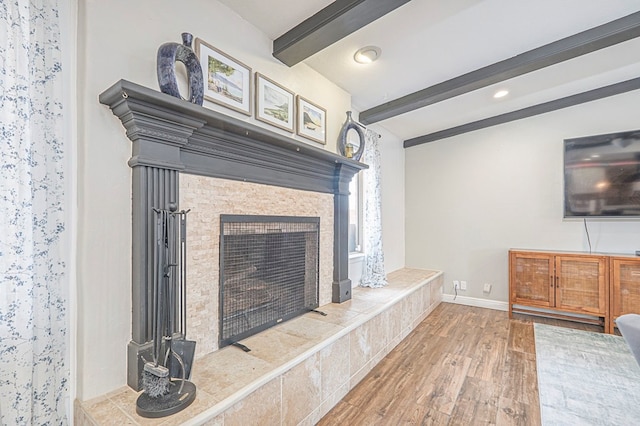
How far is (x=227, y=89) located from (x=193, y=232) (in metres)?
0.99

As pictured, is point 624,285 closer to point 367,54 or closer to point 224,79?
point 367,54

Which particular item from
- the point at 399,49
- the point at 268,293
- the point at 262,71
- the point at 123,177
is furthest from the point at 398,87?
the point at 123,177

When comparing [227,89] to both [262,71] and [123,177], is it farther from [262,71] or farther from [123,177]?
[123,177]

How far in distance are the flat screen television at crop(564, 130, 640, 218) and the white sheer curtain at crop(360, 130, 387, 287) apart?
2.38m

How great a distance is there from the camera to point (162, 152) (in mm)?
1571

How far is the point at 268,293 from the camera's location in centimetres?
229

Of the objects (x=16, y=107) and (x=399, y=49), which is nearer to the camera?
(x=16, y=107)

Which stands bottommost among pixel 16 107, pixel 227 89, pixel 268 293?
pixel 268 293

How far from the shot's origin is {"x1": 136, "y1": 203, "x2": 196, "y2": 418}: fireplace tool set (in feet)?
4.44

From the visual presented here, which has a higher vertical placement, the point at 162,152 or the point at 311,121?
the point at 311,121

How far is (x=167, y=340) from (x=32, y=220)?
2.54ft

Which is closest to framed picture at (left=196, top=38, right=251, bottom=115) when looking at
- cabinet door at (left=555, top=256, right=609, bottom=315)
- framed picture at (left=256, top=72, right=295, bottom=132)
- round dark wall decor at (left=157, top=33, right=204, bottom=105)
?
framed picture at (left=256, top=72, right=295, bottom=132)

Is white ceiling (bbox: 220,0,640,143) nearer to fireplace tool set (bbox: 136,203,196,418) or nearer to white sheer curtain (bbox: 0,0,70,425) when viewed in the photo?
white sheer curtain (bbox: 0,0,70,425)

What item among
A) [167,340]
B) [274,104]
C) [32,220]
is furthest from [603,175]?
[32,220]
